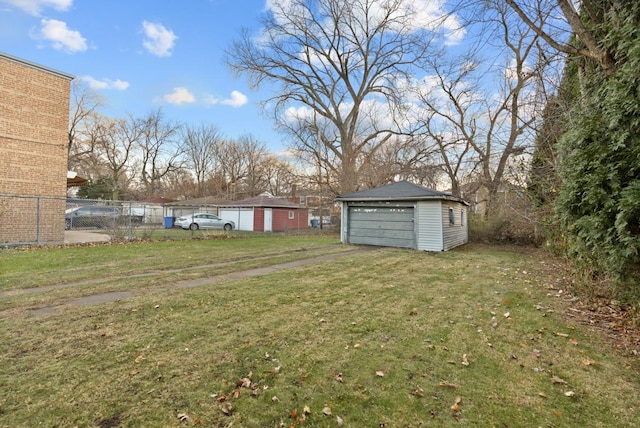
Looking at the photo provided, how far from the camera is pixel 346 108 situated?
26.1m

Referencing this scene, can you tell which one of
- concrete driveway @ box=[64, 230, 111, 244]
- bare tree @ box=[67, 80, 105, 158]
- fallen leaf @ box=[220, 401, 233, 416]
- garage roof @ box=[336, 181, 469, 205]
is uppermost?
bare tree @ box=[67, 80, 105, 158]

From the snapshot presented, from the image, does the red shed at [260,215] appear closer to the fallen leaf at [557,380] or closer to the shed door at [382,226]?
the shed door at [382,226]

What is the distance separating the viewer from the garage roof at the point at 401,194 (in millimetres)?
11750

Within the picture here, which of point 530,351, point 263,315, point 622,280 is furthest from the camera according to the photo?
point 263,315

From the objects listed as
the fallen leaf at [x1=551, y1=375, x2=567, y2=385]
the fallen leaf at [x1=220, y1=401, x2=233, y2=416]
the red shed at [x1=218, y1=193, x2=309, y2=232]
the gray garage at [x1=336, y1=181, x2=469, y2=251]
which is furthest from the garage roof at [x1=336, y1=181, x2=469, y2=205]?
the fallen leaf at [x1=220, y1=401, x2=233, y2=416]

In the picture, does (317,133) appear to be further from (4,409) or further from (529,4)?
(4,409)

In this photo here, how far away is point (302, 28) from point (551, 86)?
2045cm

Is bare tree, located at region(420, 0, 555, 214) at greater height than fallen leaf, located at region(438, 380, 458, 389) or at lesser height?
greater

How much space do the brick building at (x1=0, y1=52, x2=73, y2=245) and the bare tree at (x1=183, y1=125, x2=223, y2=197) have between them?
28843 millimetres

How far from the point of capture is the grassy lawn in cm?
223

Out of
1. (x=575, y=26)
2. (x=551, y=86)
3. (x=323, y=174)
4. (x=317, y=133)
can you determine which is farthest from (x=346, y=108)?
(x=575, y=26)

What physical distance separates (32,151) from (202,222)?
11.2 metres

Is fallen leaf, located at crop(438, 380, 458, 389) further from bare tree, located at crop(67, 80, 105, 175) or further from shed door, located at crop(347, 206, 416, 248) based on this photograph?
bare tree, located at crop(67, 80, 105, 175)

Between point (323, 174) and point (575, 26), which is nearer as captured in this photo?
point (575, 26)
